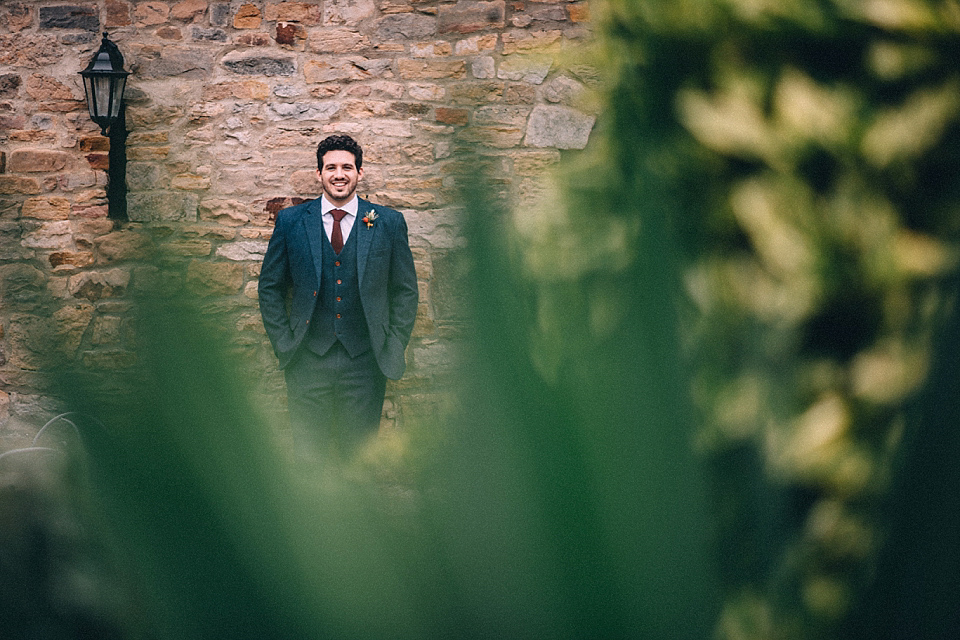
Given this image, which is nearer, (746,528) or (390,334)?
(746,528)

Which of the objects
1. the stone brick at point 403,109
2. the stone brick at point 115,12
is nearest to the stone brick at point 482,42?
the stone brick at point 403,109

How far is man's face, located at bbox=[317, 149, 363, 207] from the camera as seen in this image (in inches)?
142

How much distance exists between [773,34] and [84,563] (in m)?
0.44

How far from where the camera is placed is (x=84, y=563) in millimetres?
388

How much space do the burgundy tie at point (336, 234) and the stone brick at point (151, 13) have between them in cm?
175

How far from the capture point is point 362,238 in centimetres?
353

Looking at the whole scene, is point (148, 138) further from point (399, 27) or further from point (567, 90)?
point (567, 90)

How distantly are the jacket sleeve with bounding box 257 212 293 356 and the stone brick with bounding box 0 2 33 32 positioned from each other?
210cm

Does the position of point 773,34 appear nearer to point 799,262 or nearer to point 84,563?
point 799,262

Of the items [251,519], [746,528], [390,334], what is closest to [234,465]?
[251,519]

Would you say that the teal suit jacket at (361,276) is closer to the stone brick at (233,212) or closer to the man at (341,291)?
the man at (341,291)

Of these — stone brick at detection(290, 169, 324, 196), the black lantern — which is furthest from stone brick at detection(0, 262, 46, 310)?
the black lantern

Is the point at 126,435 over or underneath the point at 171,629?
over

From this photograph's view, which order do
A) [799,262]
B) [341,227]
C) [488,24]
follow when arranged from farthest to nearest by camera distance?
1. [488,24]
2. [341,227]
3. [799,262]
